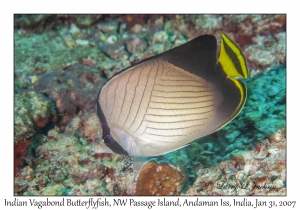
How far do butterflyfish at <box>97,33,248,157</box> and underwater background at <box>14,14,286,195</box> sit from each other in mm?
824

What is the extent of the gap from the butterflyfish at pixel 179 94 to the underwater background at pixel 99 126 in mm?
A: 824

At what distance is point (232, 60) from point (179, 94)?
1.49 feet

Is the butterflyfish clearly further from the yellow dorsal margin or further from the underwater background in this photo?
the underwater background

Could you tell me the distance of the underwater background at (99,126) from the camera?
262cm

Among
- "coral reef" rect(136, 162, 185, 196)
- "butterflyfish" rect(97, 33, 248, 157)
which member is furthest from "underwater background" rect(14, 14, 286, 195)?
"butterflyfish" rect(97, 33, 248, 157)

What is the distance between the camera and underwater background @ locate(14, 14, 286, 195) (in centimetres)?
262

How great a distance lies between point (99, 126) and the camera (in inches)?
88.3

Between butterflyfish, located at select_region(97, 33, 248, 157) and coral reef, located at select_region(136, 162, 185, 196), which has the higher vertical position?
butterflyfish, located at select_region(97, 33, 248, 157)

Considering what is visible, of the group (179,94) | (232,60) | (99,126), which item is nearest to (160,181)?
(99,126)

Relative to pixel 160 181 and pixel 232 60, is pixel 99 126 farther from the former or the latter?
pixel 232 60

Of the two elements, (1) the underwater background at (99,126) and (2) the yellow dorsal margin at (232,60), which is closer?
(2) the yellow dorsal margin at (232,60)

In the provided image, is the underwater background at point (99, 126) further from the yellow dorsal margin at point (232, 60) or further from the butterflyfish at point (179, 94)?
the yellow dorsal margin at point (232, 60)

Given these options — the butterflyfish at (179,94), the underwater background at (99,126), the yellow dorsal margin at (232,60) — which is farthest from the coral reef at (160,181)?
the yellow dorsal margin at (232,60)
